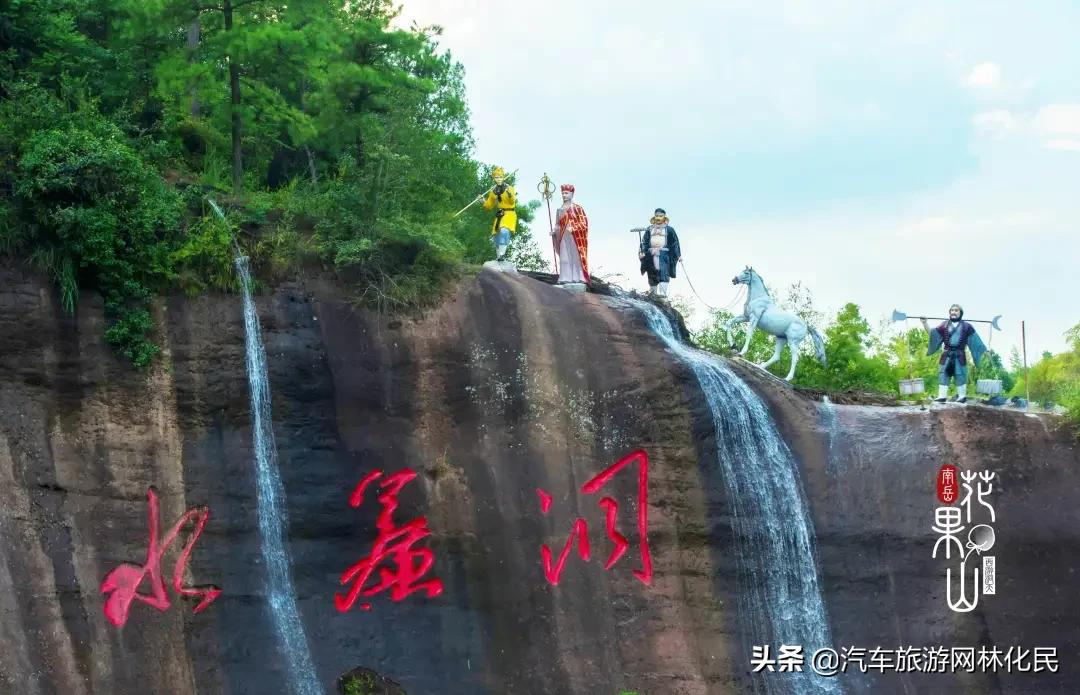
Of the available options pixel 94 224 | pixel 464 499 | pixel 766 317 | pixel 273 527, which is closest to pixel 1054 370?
pixel 766 317

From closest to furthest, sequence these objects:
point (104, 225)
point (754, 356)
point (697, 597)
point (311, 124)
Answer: point (104, 225), point (697, 597), point (311, 124), point (754, 356)

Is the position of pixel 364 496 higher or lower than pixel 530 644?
higher

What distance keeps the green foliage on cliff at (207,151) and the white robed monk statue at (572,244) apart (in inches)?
48.1

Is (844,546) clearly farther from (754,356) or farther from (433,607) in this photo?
(754,356)

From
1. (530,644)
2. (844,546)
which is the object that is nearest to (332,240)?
(530,644)

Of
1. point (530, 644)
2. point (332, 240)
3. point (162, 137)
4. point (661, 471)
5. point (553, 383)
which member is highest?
point (162, 137)

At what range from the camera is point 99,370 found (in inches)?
441

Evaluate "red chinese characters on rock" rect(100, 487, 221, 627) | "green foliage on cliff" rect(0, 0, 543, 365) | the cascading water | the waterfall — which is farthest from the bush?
the cascading water

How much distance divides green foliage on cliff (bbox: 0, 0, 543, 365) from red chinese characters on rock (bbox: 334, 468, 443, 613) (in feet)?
6.17

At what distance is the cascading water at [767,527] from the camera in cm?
1206

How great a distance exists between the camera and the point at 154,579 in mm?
10977

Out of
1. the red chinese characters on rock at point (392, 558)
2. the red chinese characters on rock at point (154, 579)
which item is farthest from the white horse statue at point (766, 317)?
the red chinese characters on rock at point (154, 579)

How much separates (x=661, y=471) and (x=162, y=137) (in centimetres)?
723

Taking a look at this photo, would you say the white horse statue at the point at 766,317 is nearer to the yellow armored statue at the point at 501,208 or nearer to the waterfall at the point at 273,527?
the yellow armored statue at the point at 501,208
